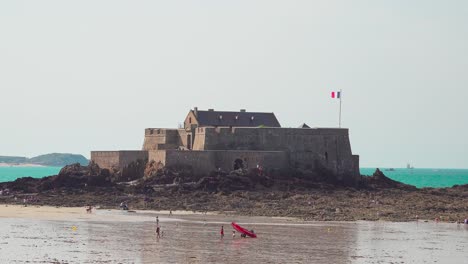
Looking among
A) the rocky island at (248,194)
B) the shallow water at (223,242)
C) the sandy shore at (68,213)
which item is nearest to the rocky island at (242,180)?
the rocky island at (248,194)

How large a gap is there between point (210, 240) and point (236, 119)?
114 ft

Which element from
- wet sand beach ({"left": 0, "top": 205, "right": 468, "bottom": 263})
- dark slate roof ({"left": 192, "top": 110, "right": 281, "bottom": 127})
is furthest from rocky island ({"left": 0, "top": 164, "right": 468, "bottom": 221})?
dark slate roof ({"left": 192, "top": 110, "right": 281, "bottom": 127})

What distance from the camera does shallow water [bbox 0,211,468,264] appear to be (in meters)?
34.9

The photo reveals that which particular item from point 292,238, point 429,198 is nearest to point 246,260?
point 292,238

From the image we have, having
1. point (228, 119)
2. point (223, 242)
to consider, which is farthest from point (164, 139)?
point (223, 242)

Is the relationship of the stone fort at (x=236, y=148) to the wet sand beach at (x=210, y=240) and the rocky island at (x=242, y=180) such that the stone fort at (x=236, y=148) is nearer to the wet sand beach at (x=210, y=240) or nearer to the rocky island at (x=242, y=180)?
the rocky island at (x=242, y=180)

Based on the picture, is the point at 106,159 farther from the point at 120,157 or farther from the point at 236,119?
the point at 236,119

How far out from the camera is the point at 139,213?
53.6 meters

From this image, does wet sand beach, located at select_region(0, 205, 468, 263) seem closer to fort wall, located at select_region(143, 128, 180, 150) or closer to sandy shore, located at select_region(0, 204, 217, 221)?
sandy shore, located at select_region(0, 204, 217, 221)

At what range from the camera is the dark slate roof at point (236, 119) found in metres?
73.6

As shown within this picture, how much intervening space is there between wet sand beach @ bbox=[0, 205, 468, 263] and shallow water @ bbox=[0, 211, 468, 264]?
4cm

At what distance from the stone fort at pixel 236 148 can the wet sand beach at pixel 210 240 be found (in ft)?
42.8

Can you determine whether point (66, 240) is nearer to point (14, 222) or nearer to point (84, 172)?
point (14, 222)

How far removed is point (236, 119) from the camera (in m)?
74.6
